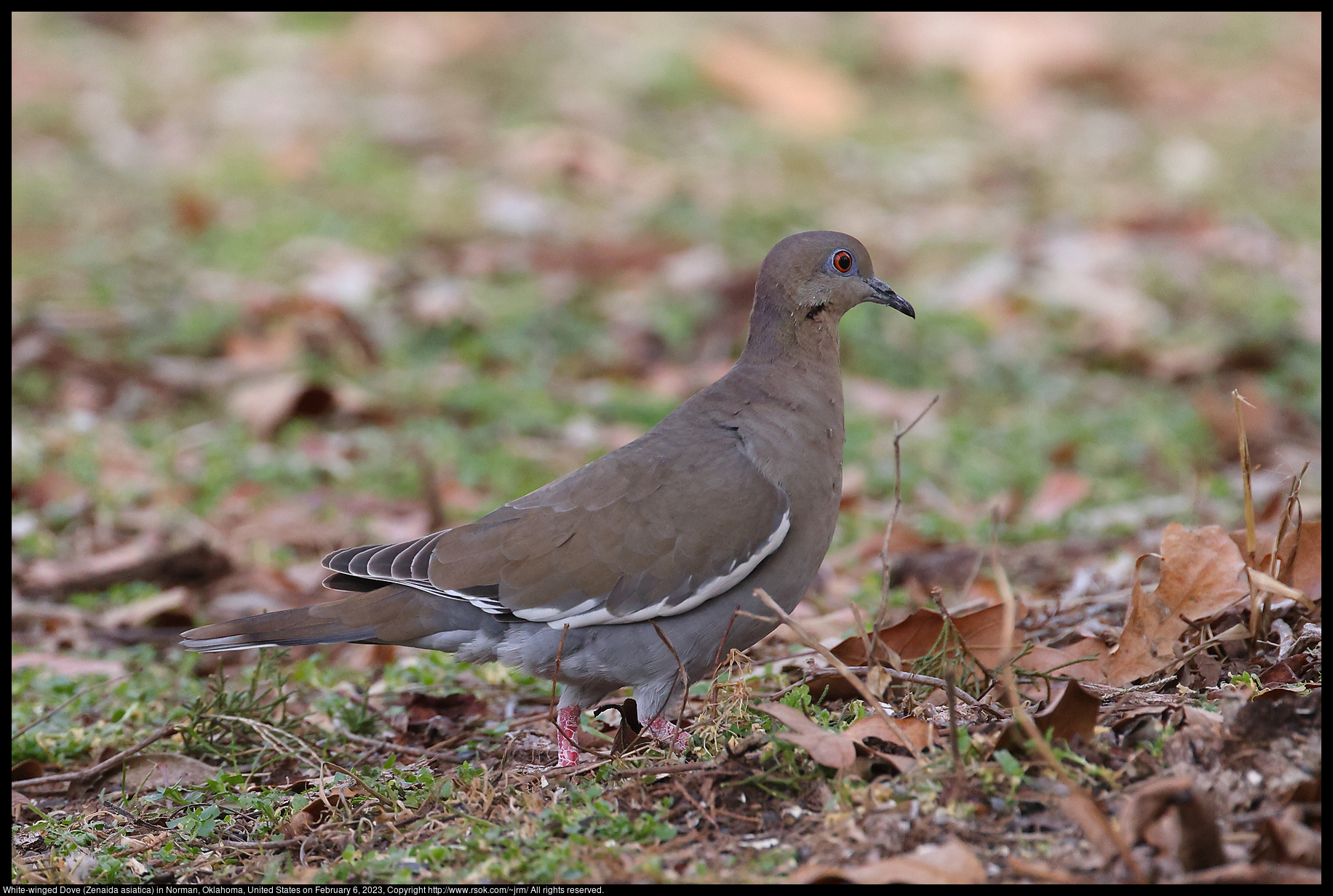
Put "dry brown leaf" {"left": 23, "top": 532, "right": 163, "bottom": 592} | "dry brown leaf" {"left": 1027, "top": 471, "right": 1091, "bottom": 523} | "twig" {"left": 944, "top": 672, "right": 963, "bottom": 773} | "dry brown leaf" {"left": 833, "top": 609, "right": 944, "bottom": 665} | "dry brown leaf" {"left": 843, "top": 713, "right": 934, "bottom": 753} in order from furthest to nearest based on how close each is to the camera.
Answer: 1. "dry brown leaf" {"left": 1027, "top": 471, "right": 1091, "bottom": 523}
2. "dry brown leaf" {"left": 23, "top": 532, "right": 163, "bottom": 592}
3. "dry brown leaf" {"left": 833, "top": 609, "right": 944, "bottom": 665}
4. "dry brown leaf" {"left": 843, "top": 713, "right": 934, "bottom": 753}
5. "twig" {"left": 944, "top": 672, "right": 963, "bottom": 773}

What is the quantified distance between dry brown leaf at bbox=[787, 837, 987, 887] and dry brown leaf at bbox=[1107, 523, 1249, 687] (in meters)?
1.07

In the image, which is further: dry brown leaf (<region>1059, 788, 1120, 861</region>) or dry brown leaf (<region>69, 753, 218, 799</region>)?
dry brown leaf (<region>69, 753, 218, 799</region>)

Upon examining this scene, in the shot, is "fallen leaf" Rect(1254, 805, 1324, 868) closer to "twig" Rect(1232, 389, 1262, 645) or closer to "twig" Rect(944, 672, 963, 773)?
"twig" Rect(944, 672, 963, 773)

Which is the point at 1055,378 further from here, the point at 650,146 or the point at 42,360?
the point at 42,360

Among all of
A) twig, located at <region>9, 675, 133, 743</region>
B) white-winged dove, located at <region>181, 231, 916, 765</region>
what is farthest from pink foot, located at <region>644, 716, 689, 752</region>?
twig, located at <region>9, 675, 133, 743</region>

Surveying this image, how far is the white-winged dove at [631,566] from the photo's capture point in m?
3.59

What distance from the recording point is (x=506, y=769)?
3137mm

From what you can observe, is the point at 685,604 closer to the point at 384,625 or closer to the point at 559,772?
the point at 559,772

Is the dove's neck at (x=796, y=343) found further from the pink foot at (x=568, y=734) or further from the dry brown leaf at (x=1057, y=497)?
the dry brown leaf at (x=1057, y=497)

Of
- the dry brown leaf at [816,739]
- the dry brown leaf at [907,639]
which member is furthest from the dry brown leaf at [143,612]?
the dry brown leaf at [816,739]

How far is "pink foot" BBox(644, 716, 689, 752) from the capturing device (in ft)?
10.1

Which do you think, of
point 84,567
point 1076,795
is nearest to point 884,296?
point 1076,795

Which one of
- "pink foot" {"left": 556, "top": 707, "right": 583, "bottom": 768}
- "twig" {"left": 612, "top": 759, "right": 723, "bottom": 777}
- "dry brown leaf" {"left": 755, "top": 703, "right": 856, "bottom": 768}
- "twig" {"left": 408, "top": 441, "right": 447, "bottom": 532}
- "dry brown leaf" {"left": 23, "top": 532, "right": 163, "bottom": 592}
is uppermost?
"dry brown leaf" {"left": 755, "top": 703, "right": 856, "bottom": 768}
